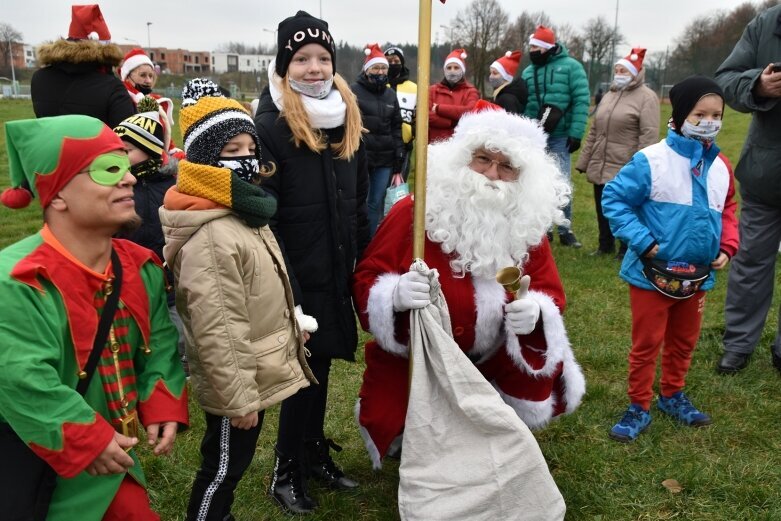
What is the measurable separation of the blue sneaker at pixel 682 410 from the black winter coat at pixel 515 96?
4419mm

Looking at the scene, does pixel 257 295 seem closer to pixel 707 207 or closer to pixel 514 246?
pixel 514 246

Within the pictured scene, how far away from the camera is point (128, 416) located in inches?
84.8

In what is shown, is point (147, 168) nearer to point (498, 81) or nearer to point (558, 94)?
point (558, 94)

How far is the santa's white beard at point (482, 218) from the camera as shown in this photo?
289 centimetres

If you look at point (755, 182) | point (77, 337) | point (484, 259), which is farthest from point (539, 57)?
point (77, 337)

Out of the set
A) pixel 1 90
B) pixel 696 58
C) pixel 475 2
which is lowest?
pixel 1 90

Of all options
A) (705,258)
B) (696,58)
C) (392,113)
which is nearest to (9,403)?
(705,258)

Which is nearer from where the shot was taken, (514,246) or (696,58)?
(514,246)

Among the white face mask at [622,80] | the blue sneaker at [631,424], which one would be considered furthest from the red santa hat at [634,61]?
the blue sneaker at [631,424]

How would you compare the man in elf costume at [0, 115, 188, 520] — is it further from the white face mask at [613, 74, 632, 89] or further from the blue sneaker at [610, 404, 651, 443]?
the white face mask at [613, 74, 632, 89]

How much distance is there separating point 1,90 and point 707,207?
48.3m

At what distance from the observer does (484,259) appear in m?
2.89

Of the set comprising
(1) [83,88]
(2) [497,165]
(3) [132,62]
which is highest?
(3) [132,62]

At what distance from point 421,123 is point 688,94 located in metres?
1.68
